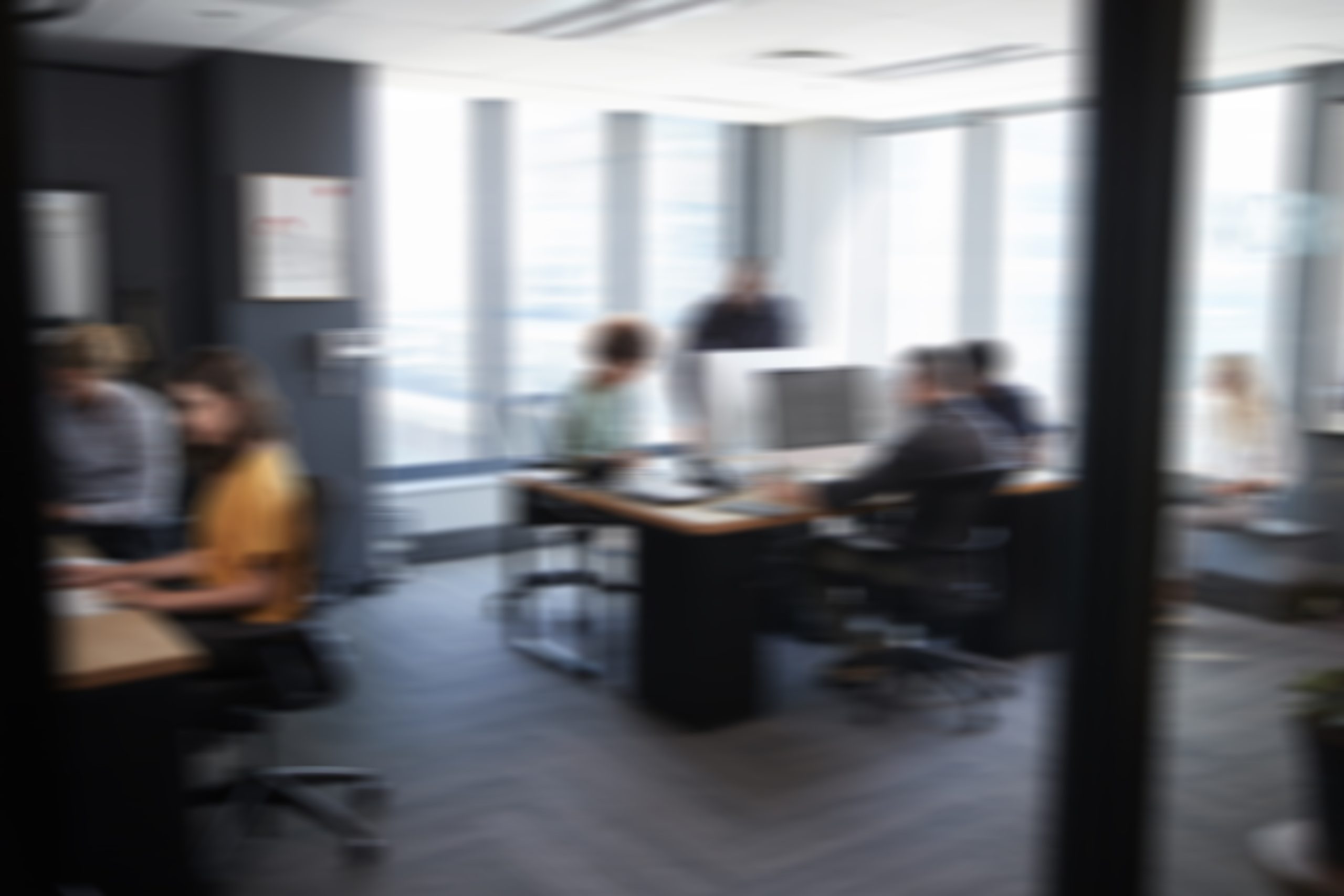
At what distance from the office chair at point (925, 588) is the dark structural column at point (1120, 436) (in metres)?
2.23

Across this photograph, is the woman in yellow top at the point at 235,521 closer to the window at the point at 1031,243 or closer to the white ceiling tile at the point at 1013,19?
the white ceiling tile at the point at 1013,19

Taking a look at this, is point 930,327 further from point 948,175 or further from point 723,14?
point 723,14

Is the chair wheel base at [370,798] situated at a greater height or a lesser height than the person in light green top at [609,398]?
lesser

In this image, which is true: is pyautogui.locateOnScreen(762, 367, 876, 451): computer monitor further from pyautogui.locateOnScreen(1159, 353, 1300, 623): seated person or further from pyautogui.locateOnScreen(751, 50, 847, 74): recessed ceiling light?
pyautogui.locateOnScreen(751, 50, 847, 74): recessed ceiling light

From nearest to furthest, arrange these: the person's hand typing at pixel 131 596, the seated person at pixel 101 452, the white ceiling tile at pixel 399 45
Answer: the person's hand typing at pixel 131 596, the seated person at pixel 101 452, the white ceiling tile at pixel 399 45

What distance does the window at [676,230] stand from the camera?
7293 millimetres

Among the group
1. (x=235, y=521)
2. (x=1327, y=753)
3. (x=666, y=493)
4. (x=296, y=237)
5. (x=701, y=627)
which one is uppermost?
(x=296, y=237)

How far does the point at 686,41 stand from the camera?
4.84 m

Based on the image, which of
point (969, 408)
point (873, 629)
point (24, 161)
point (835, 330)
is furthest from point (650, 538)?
point (835, 330)

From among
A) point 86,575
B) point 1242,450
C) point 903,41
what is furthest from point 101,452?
point 1242,450

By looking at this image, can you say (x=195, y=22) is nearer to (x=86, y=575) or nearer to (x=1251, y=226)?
(x=86, y=575)

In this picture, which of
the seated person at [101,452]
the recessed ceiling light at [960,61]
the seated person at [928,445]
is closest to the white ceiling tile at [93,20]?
the seated person at [101,452]

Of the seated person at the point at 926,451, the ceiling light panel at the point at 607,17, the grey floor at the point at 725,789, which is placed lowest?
the grey floor at the point at 725,789

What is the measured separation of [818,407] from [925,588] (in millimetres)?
963
